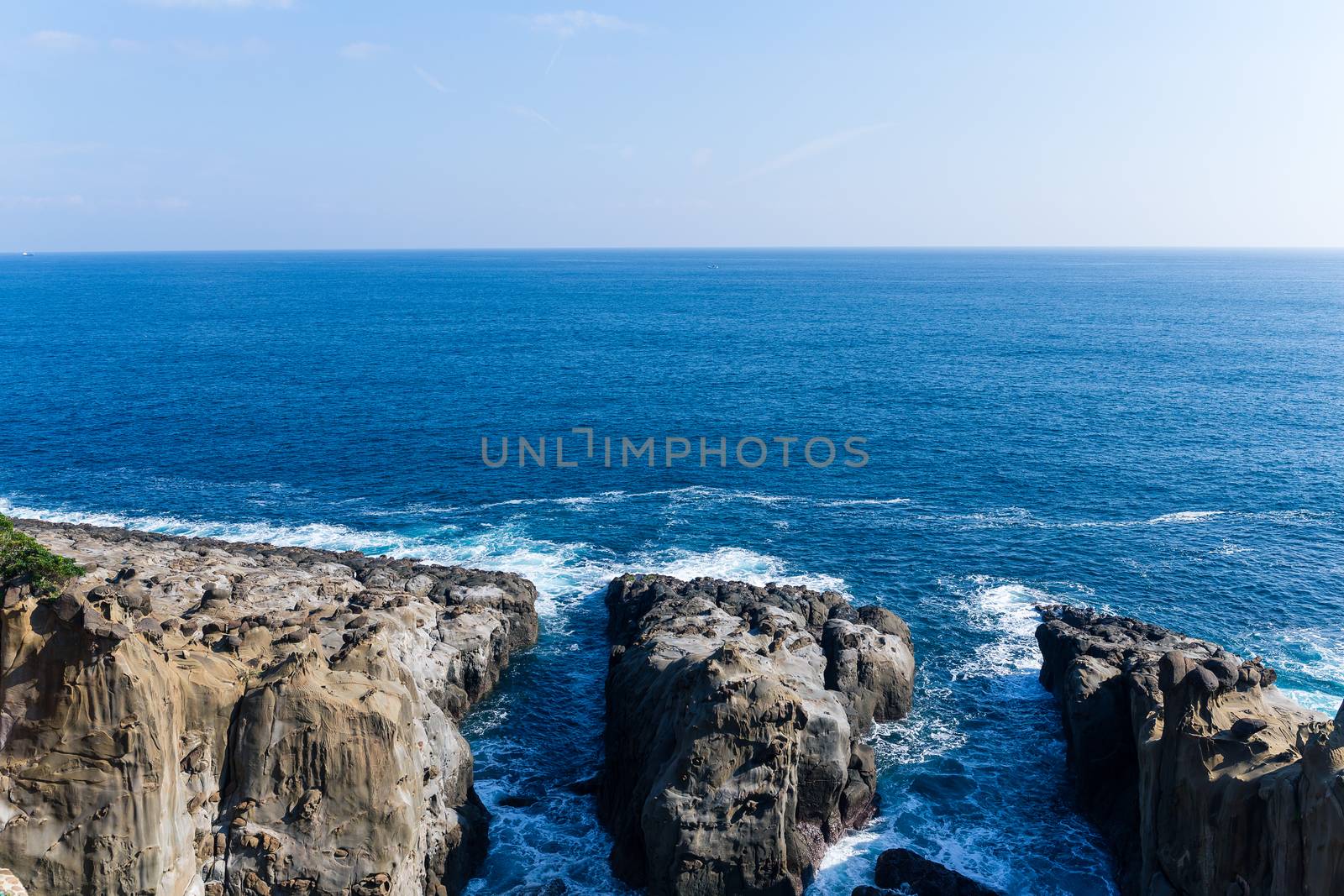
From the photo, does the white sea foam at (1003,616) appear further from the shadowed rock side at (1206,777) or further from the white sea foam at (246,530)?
the white sea foam at (246,530)

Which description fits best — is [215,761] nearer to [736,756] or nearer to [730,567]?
[736,756]

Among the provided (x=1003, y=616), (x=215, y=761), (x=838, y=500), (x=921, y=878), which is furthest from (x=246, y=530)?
(x=921, y=878)

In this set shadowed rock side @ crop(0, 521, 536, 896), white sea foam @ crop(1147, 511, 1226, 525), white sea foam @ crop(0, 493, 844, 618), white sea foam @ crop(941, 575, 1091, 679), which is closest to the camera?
shadowed rock side @ crop(0, 521, 536, 896)

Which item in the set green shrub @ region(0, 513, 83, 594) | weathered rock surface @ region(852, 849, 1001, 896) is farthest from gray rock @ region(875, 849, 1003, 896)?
green shrub @ region(0, 513, 83, 594)

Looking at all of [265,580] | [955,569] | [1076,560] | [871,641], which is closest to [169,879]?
[265,580]

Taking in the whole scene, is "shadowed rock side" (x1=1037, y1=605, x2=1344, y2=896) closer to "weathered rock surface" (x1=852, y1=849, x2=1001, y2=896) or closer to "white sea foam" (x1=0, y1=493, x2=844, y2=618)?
"weathered rock surface" (x1=852, y1=849, x2=1001, y2=896)
